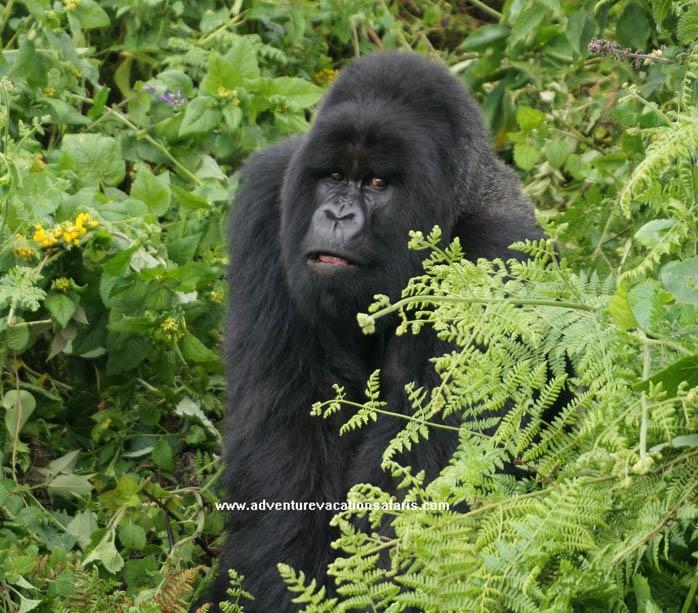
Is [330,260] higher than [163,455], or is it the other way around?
[330,260]

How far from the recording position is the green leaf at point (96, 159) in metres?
4.70

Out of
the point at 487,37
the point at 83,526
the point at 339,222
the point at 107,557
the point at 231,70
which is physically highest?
the point at 339,222

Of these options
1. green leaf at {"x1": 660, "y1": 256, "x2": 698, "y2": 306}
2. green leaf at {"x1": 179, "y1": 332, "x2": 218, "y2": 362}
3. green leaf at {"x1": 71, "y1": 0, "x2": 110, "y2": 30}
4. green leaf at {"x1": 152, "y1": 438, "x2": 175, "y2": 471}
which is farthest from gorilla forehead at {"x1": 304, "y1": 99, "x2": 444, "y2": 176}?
green leaf at {"x1": 660, "y1": 256, "x2": 698, "y2": 306}

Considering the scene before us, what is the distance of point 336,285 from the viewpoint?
12.3 ft

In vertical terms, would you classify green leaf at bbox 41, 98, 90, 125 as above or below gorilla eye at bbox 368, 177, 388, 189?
below

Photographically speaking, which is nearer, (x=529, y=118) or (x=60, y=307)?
(x=60, y=307)

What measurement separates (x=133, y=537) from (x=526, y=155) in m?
2.39

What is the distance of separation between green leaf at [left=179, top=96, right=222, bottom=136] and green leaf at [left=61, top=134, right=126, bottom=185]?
337 mm

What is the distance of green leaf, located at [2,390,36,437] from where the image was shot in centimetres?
421

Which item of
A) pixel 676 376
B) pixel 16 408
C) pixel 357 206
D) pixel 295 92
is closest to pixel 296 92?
pixel 295 92

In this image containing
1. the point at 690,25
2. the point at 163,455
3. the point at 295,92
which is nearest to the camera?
the point at 690,25

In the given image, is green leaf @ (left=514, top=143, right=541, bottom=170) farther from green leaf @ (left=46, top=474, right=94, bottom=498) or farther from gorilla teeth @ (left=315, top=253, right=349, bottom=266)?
green leaf @ (left=46, top=474, right=94, bottom=498)

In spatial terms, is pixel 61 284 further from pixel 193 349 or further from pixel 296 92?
pixel 296 92

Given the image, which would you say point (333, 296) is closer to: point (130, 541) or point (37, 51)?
point (130, 541)
